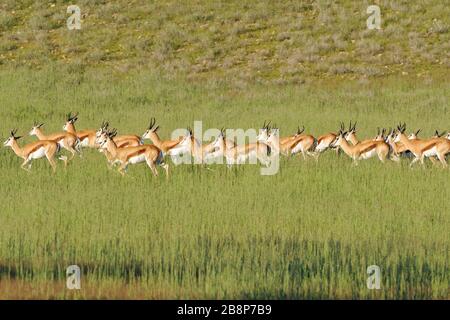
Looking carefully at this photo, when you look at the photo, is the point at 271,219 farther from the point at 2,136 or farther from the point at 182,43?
the point at 182,43

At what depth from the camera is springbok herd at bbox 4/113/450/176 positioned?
18812 mm

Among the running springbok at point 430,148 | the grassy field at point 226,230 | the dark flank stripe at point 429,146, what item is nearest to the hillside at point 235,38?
the grassy field at point 226,230

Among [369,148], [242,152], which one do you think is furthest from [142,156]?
[369,148]

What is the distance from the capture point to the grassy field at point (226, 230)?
34.5 ft

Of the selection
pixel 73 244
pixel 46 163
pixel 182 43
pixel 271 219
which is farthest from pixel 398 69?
pixel 73 244

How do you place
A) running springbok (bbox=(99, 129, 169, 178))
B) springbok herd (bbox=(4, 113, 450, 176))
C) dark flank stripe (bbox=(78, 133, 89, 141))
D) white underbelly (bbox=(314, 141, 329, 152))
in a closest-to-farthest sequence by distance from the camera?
running springbok (bbox=(99, 129, 169, 178))
springbok herd (bbox=(4, 113, 450, 176))
white underbelly (bbox=(314, 141, 329, 152))
dark flank stripe (bbox=(78, 133, 89, 141))

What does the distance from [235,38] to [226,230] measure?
34.6m

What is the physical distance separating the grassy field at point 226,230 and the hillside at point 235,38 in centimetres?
1845

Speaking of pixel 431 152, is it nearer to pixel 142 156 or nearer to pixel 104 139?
pixel 142 156

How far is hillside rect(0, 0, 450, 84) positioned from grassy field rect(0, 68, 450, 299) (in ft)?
60.5

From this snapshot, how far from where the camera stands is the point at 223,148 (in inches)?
781

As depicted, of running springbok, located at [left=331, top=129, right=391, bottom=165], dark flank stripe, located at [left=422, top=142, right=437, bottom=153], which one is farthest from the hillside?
dark flank stripe, located at [left=422, top=142, right=437, bottom=153]

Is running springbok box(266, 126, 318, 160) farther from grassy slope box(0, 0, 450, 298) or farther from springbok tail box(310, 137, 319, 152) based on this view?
grassy slope box(0, 0, 450, 298)

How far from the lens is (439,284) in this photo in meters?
10.5
